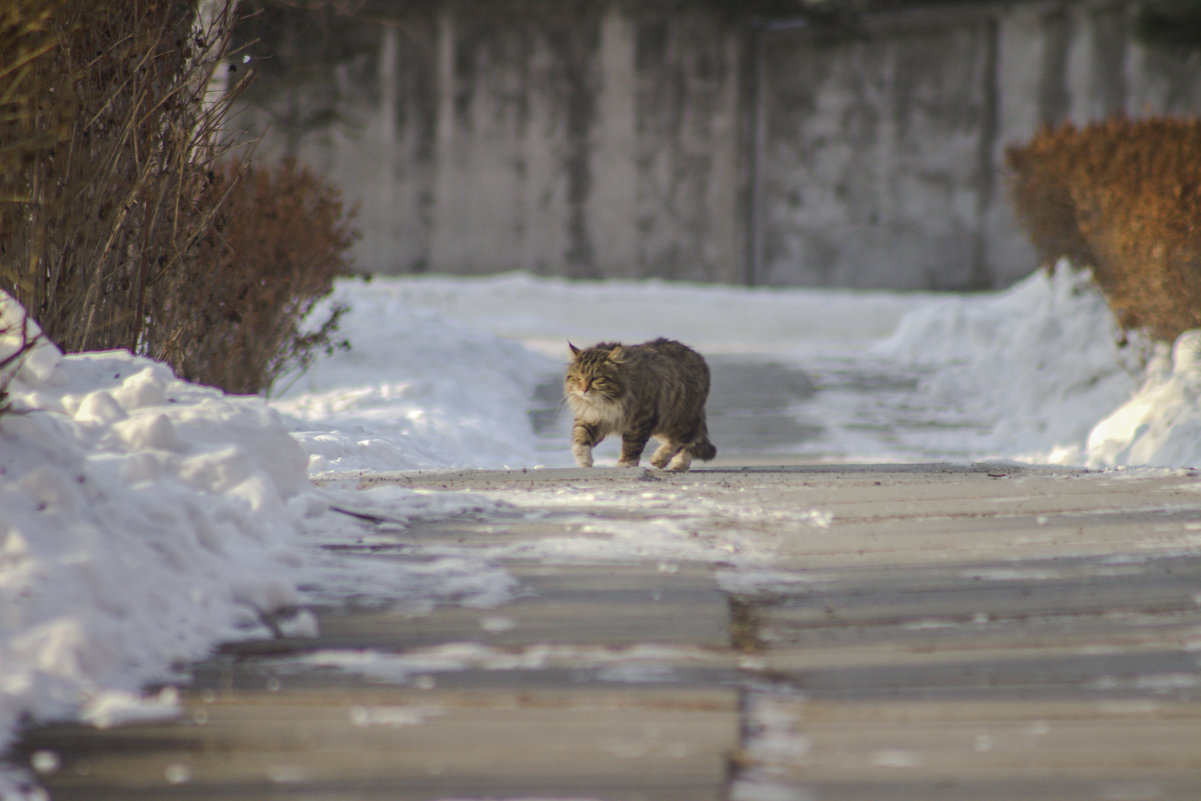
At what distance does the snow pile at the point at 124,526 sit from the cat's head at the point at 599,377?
296 cm

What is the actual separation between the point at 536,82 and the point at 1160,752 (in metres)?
16.4

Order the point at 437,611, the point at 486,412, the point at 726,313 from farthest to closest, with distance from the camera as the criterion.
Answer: the point at 726,313 < the point at 486,412 < the point at 437,611

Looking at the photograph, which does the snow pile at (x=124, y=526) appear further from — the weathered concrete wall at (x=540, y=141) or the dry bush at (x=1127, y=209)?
the weathered concrete wall at (x=540, y=141)

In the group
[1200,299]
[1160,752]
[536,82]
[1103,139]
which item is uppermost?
[536,82]

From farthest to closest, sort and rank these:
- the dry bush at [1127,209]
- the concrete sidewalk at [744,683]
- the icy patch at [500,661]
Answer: the dry bush at [1127,209]
the icy patch at [500,661]
the concrete sidewalk at [744,683]

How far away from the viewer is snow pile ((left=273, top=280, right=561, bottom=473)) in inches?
266

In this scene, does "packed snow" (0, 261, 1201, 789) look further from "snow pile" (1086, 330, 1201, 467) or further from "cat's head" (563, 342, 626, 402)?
"cat's head" (563, 342, 626, 402)

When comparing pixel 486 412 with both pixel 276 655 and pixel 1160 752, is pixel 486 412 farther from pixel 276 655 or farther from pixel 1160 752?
pixel 1160 752

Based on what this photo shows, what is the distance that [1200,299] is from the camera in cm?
797

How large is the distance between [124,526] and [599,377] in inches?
155

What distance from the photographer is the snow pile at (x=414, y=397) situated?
676cm

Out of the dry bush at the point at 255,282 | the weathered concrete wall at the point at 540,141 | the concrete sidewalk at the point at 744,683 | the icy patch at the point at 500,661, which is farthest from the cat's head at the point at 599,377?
the weathered concrete wall at the point at 540,141

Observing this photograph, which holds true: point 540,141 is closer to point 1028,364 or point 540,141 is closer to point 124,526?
point 1028,364

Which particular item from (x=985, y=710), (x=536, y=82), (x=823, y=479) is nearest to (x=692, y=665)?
(x=985, y=710)
